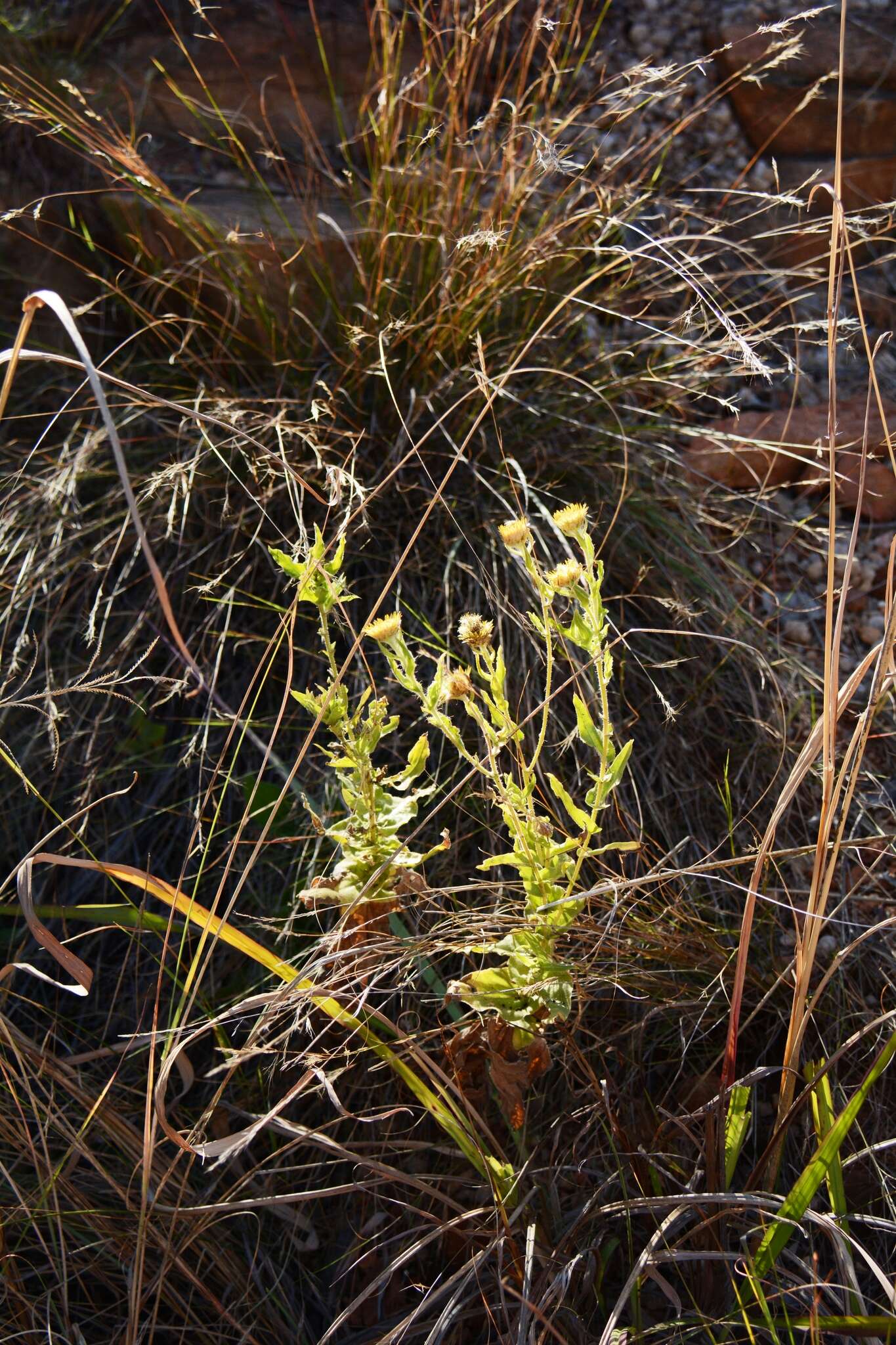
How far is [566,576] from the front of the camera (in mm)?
872

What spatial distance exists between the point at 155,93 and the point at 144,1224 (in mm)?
2011

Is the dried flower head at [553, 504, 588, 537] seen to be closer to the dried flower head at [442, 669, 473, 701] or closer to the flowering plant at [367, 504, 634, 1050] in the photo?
the flowering plant at [367, 504, 634, 1050]

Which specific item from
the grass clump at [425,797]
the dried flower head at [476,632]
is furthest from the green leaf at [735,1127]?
the dried flower head at [476,632]

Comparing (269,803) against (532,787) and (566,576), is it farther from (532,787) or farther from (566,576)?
(566,576)

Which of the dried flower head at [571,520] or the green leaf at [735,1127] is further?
the green leaf at [735,1127]

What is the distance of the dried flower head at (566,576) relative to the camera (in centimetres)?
87

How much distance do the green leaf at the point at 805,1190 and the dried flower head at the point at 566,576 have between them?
49 cm

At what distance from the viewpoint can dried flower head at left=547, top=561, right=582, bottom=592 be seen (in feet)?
2.85

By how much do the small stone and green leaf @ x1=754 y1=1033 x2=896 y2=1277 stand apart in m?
0.78

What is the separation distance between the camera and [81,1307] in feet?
3.75

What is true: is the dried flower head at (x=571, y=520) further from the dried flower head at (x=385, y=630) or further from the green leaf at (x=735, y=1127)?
the green leaf at (x=735, y=1127)

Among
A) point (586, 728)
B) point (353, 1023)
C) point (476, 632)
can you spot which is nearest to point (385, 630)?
point (476, 632)

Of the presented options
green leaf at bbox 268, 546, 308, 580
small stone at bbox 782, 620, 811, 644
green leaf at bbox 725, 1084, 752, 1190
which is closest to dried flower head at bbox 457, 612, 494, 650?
green leaf at bbox 268, 546, 308, 580

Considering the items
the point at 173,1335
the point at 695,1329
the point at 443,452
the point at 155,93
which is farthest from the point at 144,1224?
the point at 155,93
